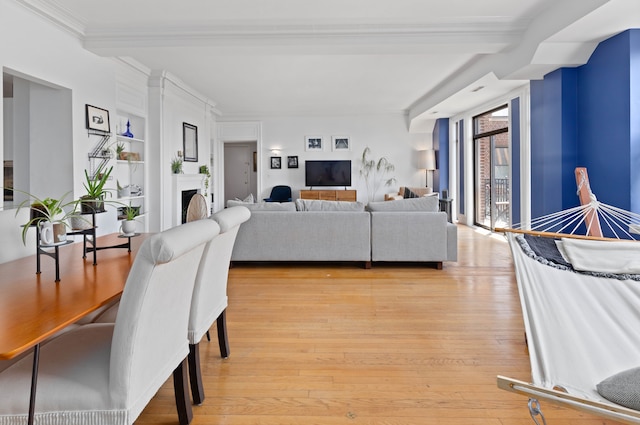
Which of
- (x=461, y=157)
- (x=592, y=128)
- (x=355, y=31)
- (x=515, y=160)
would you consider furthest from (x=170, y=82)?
(x=461, y=157)

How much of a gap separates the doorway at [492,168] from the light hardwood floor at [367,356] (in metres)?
3.37

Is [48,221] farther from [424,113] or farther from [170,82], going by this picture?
[424,113]

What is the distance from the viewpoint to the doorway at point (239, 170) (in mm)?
10789

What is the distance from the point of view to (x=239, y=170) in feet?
35.6

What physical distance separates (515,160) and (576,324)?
509 cm

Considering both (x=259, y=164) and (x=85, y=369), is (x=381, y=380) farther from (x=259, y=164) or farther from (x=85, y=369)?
(x=259, y=164)

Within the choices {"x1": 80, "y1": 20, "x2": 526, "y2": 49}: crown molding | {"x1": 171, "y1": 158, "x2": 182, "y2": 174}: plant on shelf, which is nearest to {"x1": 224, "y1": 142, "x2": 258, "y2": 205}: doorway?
{"x1": 171, "y1": 158, "x2": 182, "y2": 174}: plant on shelf

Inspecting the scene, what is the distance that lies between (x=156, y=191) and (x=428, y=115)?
5549 millimetres

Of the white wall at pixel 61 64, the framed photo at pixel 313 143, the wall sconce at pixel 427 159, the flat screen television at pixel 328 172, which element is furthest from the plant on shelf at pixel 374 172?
the white wall at pixel 61 64

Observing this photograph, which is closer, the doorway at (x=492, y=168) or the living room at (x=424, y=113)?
the living room at (x=424, y=113)

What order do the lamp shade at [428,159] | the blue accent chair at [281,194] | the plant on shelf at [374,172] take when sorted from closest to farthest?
the lamp shade at [428,159] < the blue accent chair at [281,194] < the plant on shelf at [374,172]

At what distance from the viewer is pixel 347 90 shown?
7.02 meters

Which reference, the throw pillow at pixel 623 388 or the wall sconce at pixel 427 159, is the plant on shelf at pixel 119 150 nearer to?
the throw pillow at pixel 623 388

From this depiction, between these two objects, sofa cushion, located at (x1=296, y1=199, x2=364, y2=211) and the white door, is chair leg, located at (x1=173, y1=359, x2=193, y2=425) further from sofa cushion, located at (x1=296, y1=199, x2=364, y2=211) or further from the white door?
the white door
